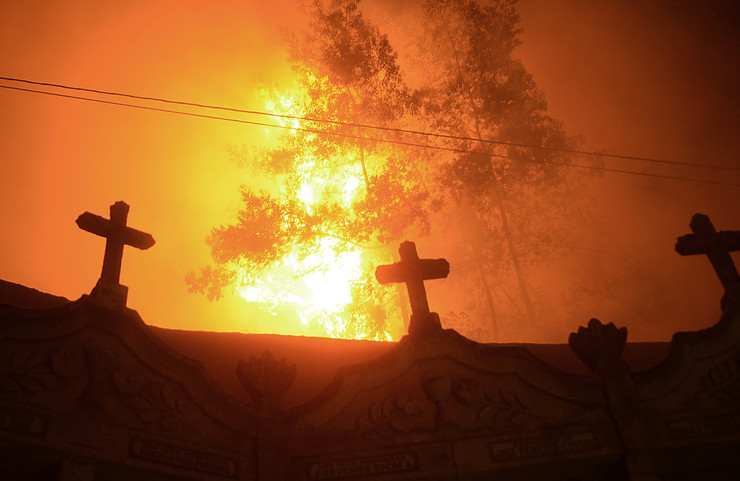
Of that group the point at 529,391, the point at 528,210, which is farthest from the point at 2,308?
the point at 528,210

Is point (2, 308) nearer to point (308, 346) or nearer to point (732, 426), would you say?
point (308, 346)

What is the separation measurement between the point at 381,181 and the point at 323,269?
342 centimetres

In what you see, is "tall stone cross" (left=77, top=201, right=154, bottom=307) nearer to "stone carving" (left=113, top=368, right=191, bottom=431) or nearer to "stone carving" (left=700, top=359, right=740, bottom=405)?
"stone carving" (left=113, top=368, right=191, bottom=431)

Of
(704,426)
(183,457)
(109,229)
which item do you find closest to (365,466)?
(183,457)

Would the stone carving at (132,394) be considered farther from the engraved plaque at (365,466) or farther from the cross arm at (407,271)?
the cross arm at (407,271)

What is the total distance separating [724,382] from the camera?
6117 millimetres

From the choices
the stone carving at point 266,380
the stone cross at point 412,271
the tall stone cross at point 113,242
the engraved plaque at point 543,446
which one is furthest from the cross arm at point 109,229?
the engraved plaque at point 543,446

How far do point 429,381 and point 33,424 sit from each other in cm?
324

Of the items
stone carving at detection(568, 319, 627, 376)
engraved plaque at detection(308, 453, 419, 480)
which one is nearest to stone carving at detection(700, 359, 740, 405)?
stone carving at detection(568, 319, 627, 376)

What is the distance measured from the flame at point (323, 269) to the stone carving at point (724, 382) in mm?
12637

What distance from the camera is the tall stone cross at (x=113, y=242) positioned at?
194 inches

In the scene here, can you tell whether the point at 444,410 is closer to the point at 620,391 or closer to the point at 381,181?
the point at 620,391

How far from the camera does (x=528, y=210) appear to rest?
24438 mm

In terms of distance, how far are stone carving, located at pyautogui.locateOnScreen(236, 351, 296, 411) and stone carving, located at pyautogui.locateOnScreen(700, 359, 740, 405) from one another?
4.27 metres
